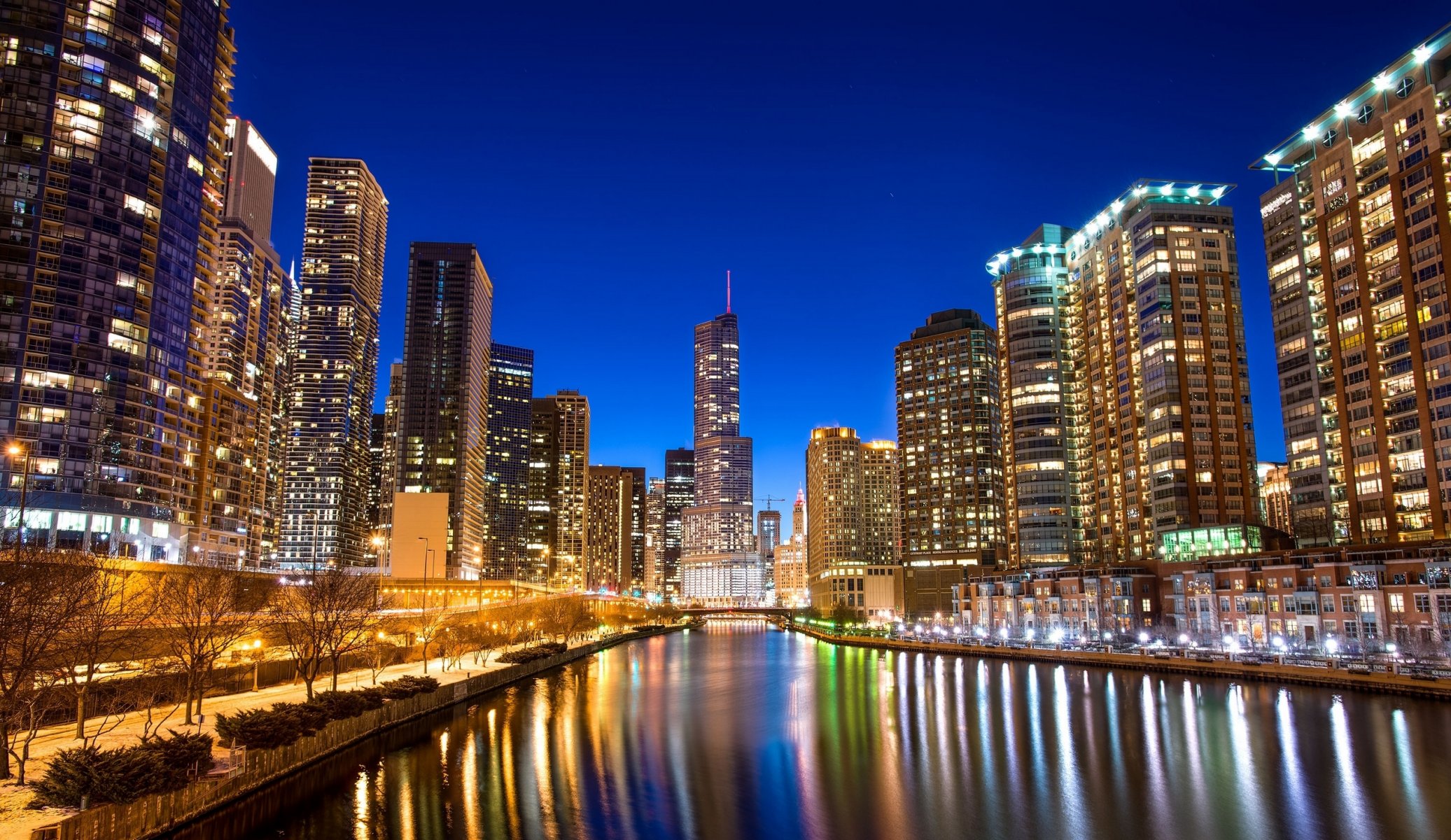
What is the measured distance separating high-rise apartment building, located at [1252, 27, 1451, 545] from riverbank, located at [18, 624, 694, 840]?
10792 cm

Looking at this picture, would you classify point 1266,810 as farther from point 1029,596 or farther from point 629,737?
point 1029,596

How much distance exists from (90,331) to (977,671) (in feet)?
418


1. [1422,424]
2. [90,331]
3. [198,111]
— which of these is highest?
[198,111]

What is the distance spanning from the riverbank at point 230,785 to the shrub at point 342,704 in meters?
0.46

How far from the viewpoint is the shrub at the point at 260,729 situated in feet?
140

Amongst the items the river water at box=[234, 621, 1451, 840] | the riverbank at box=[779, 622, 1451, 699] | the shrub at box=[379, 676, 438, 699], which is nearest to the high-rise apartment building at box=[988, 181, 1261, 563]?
the riverbank at box=[779, 622, 1451, 699]

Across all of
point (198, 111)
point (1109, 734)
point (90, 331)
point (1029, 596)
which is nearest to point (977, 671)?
point (1029, 596)

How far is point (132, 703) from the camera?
5006 cm

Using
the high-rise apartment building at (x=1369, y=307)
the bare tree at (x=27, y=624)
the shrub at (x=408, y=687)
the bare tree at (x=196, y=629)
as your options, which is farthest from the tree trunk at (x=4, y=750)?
the high-rise apartment building at (x=1369, y=307)

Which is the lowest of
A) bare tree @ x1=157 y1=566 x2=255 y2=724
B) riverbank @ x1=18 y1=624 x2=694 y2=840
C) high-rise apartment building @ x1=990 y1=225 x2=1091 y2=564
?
riverbank @ x1=18 y1=624 x2=694 y2=840

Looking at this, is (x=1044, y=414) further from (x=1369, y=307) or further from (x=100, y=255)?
(x=100, y=255)

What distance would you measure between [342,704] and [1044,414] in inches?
6140

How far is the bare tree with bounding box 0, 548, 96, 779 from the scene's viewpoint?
106ft

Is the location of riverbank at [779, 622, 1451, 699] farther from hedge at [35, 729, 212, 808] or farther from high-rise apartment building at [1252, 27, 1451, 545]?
hedge at [35, 729, 212, 808]
